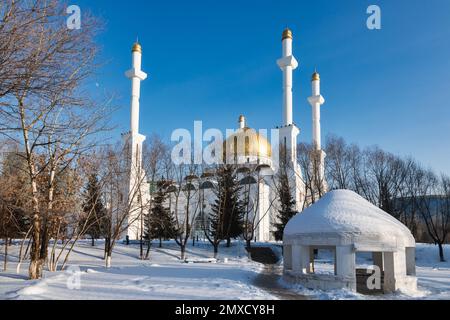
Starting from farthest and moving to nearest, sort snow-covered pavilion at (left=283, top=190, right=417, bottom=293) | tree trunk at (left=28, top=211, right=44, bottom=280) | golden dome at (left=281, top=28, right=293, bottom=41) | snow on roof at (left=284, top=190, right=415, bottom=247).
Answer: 1. golden dome at (left=281, top=28, right=293, bottom=41)
2. tree trunk at (left=28, top=211, right=44, bottom=280)
3. snow on roof at (left=284, top=190, right=415, bottom=247)
4. snow-covered pavilion at (left=283, top=190, right=417, bottom=293)

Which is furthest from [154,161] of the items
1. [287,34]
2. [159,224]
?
[287,34]

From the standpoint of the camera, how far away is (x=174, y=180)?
125 feet

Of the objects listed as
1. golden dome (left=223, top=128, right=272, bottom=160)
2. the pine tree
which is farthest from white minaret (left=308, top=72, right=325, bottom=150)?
the pine tree

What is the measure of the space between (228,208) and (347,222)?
25.5m

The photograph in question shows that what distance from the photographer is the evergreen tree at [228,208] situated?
39072 millimetres

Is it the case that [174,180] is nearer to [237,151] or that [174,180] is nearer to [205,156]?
[205,156]

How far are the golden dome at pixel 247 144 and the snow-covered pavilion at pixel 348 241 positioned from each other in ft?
118

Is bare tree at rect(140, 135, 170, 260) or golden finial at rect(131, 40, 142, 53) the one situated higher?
golden finial at rect(131, 40, 142, 53)

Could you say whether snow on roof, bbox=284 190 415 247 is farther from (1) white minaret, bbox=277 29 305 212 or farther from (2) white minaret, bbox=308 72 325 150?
(2) white minaret, bbox=308 72 325 150

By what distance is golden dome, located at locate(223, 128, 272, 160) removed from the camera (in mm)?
53609

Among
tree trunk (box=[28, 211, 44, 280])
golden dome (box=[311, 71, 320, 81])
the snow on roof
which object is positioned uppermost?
golden dome (box=[311, 71, 320, 81])

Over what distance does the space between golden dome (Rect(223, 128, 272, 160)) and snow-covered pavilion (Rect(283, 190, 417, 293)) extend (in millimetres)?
35825

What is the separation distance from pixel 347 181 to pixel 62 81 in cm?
3769

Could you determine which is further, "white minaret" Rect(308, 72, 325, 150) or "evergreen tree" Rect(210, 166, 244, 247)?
"white minaret" Rect(308, 72, 325, 150)
